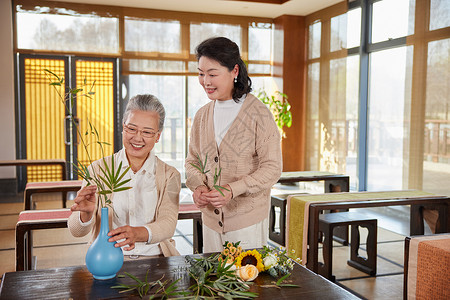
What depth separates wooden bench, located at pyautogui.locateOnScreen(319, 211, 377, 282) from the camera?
3246 millimetres

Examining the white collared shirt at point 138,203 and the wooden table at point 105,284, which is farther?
the white collared shirt at point 138,203

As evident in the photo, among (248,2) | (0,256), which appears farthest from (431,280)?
(248,2)

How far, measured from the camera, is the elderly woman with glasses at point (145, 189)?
5.88 ft

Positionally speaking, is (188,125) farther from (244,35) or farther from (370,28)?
(370,28)

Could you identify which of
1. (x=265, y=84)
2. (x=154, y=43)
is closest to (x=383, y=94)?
(x=265, y=84)

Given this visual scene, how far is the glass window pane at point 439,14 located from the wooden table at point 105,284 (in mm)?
3923

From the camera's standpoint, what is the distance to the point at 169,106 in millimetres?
7203

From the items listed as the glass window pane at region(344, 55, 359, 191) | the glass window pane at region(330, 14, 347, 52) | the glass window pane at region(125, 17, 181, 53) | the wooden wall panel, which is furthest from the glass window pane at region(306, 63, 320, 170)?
the glass window pane at region(125, 17, 181, 53)

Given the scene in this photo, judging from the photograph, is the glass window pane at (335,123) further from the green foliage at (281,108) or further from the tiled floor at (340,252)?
the tiled floor at (340,252)

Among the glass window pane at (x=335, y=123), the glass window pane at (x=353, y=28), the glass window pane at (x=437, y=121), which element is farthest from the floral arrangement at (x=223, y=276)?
the glass window pane at (x=353, y=28)

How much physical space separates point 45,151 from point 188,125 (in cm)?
212

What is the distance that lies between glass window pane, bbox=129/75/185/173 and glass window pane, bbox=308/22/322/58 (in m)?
2.00

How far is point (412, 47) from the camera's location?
5.03m

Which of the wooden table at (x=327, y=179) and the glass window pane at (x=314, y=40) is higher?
the glass window pane at (x=314, y=40)
